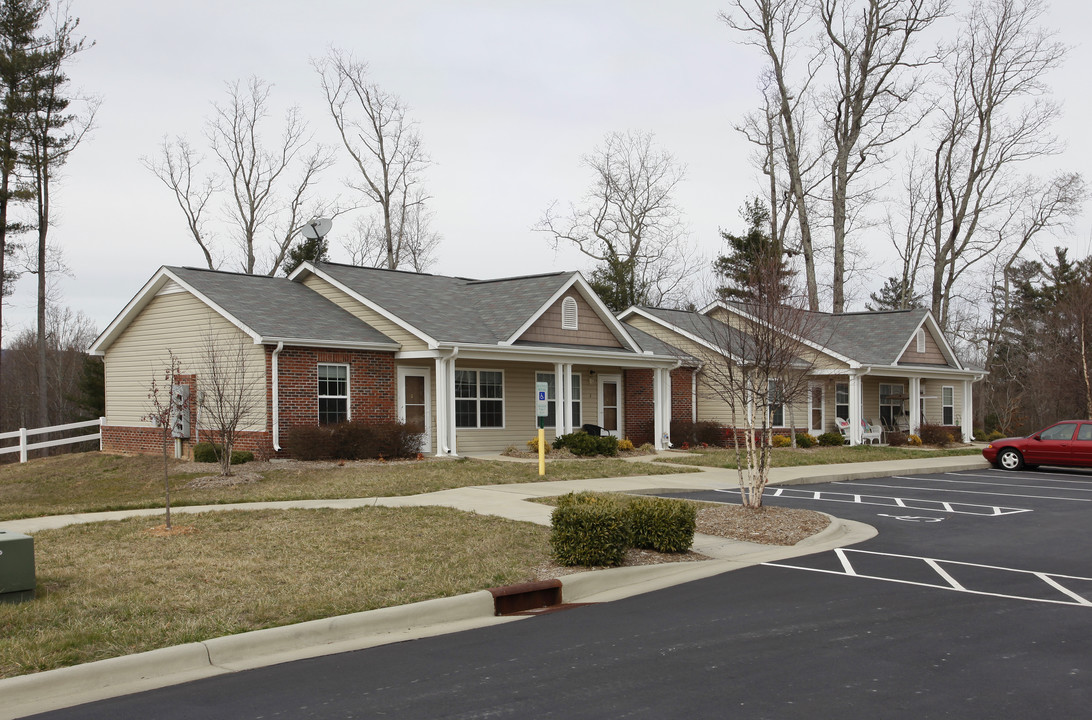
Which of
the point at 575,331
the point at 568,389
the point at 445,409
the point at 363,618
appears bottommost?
the point at 363,618

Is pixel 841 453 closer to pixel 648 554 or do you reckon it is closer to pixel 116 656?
pixel 648 554

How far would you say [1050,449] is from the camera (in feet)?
81.3

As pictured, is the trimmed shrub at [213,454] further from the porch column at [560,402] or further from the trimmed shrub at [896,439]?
the trimmed shrub at [896,439]

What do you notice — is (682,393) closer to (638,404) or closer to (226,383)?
(638,404)

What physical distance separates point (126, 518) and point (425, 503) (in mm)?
4402

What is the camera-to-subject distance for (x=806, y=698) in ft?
Result: 19.3

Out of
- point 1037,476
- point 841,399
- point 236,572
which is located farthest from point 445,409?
point 841,399

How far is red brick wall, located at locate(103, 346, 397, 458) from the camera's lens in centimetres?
2206

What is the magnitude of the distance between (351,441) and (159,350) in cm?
695

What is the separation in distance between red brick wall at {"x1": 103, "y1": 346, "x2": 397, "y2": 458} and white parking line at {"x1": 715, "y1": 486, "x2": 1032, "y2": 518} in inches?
376

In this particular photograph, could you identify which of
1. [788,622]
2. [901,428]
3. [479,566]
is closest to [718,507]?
[479,566]

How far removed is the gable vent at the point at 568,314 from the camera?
26938mm

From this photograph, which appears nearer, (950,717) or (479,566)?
(950,717)

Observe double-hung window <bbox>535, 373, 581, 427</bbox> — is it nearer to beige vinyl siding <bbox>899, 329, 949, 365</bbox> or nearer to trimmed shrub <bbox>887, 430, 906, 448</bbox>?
trimmed shrub <bbox>887, 430, 906, 448</bbox>
